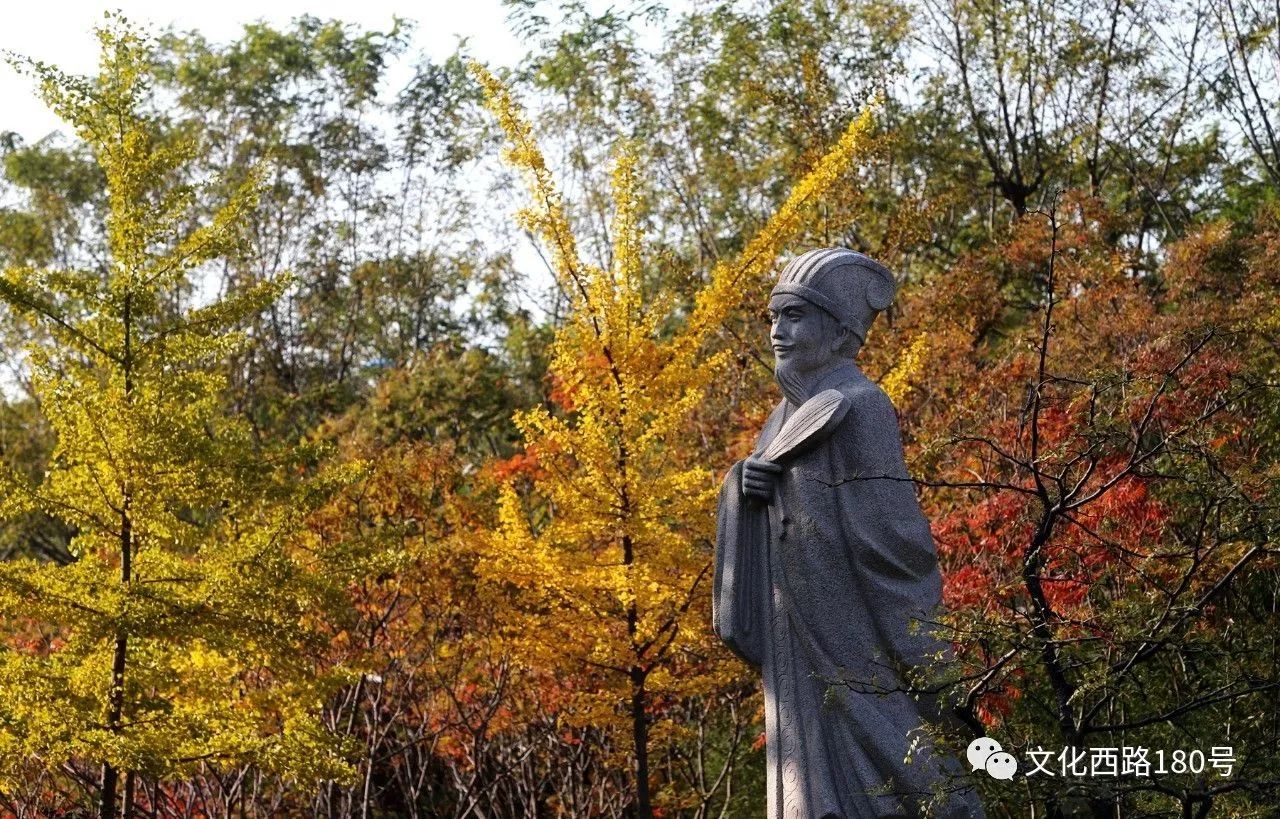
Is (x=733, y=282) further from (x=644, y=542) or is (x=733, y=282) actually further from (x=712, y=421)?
(x=712, y=421)

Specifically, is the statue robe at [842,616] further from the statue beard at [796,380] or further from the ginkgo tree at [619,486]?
the ginkgo tree at [619,486]

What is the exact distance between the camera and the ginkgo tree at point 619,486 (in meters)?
10.1

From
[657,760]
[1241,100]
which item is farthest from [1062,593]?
[1241,100]

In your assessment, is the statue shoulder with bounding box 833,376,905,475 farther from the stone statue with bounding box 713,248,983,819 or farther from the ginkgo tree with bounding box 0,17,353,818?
the ginkgo tree with bounding box 0,17,353,818

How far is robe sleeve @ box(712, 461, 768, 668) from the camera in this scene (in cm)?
590

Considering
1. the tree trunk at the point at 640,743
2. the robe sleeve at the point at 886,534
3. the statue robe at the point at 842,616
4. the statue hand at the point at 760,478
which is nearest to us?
the statue robe at the point at 842,616

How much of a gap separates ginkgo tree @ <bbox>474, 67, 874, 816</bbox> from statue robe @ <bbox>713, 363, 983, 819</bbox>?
4027 mm

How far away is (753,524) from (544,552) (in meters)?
4.41

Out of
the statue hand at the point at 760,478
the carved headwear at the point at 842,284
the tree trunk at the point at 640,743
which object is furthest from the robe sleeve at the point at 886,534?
the tree trunk at the point at 640,743

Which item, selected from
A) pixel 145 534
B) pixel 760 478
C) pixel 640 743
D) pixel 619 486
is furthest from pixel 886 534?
pixel 145 534

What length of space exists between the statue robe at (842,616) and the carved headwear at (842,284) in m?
0.21

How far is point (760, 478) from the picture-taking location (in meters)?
5.87

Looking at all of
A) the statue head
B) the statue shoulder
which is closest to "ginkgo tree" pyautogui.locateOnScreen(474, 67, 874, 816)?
the statue head

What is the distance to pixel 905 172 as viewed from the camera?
20828mm
